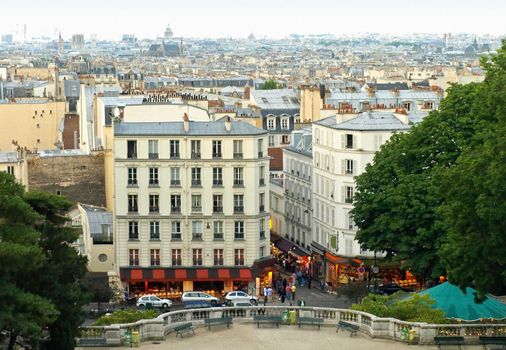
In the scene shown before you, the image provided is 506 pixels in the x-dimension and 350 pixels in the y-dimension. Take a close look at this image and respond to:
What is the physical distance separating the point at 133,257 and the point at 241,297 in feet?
23.6

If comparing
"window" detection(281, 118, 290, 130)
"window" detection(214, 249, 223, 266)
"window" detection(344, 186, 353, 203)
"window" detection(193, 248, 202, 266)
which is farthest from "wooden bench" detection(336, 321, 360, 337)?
"window" detection(281, 118, 290, 130)

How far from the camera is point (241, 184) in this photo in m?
75.2

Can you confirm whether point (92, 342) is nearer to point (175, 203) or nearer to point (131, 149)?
point (175, 203)

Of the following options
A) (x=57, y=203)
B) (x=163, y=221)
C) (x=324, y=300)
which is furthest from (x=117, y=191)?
(x=57, y=203)

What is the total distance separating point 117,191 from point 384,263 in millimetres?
13107

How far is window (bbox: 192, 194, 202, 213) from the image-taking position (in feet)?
247

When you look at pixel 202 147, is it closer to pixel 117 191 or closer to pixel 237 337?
pixel 117 191

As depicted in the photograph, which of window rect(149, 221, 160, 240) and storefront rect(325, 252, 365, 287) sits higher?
window rect(149, 221, 160, 240)

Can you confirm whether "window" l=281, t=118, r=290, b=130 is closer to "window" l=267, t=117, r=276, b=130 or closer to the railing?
"window" l=267, t=117, r=276, b=130

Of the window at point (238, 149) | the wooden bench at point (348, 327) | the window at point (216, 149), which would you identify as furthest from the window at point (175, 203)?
the wooden bench at point (348, 327)

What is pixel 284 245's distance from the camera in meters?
86.8

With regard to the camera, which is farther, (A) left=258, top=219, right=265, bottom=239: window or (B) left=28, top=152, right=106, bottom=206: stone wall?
(B) left=28, top=152, right=106, bottom=206: stone wall

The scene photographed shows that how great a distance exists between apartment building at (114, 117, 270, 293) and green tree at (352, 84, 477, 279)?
772cm

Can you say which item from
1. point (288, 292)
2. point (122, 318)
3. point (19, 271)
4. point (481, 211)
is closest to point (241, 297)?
point (288, 292)
